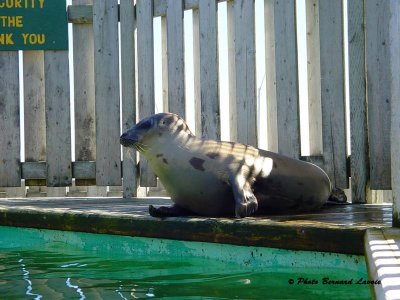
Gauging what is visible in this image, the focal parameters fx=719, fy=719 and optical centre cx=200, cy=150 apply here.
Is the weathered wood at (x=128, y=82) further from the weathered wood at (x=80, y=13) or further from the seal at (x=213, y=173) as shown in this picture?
the seal at (x=213, y=173)

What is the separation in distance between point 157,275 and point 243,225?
56 centimetres

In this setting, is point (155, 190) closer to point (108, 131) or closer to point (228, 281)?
point (108, 131)

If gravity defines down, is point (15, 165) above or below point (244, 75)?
below

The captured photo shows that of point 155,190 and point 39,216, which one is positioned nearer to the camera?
point 39,216

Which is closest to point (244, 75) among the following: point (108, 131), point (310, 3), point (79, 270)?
point (310, 3)

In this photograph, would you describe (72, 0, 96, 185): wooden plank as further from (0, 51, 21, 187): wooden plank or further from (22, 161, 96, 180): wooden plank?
(0, 51, 21, 187): wooden plank

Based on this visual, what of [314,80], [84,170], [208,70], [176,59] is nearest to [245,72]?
[208,70]

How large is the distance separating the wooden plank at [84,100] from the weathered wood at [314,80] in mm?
2259

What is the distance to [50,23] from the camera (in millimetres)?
7207

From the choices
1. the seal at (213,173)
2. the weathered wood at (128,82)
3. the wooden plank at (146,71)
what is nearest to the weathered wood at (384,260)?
the seal at (213,173)

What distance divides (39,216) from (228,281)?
214 centimetres

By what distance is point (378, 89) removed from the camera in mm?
5480

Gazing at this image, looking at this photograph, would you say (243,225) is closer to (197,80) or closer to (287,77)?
(287,77)

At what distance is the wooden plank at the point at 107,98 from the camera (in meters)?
6.96
